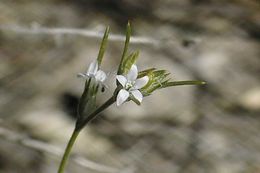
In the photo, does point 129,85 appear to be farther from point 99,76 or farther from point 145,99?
point 145,99

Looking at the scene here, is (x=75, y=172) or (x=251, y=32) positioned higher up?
(x=251, y=32)

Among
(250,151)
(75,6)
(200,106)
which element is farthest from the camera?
(75,6)

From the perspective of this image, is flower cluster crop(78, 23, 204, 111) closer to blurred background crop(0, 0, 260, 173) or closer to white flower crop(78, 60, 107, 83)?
white flower crop(78, 60, 107, 83)

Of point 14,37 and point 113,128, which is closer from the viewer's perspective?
point 113,128

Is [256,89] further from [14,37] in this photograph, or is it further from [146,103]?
[14,37]

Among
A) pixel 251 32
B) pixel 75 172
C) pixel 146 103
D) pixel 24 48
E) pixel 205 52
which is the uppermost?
pixel 251 32

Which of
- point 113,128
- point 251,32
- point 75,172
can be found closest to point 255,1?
point 251,32
